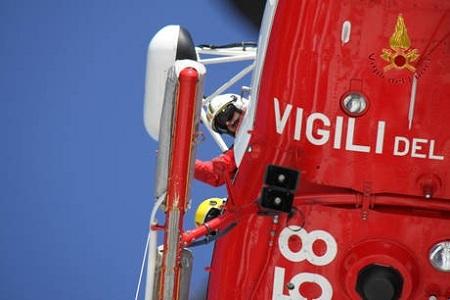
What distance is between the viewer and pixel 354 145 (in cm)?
287

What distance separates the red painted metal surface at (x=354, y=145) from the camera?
110 inches

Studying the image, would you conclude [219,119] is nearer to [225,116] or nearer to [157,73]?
[225,116]

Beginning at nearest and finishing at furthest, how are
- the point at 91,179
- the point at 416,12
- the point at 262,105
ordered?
the point at 416,12 < the point at 262,105 < the point at 91,179

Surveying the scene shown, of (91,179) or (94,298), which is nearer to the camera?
(94,298)

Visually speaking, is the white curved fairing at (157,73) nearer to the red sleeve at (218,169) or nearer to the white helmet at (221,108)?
the red sleeve at (218,169)

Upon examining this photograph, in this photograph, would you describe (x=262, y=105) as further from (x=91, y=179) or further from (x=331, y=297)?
(x=91, y=179)

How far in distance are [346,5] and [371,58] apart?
18cm

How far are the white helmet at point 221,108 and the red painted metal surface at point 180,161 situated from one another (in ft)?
3.15

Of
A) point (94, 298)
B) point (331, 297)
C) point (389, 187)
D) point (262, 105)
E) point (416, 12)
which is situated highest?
point (416, 12)

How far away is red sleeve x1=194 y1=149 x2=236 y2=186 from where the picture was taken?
3240 mm

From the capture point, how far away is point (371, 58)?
2.80 meters

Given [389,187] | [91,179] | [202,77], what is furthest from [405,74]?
[91,179]

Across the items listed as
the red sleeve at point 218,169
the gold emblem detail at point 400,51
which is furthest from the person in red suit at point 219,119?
the gold emblem detail at point 400,51

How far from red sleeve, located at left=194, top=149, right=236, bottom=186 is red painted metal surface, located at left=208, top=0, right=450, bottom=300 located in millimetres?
253
